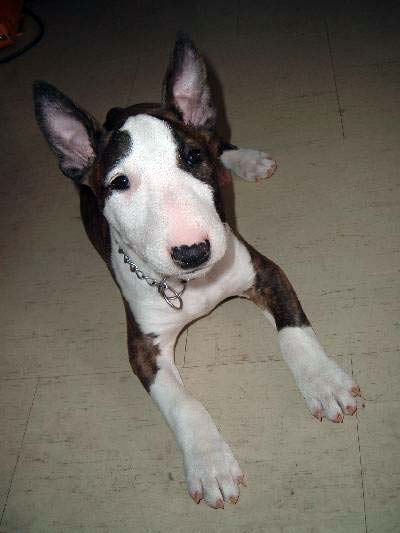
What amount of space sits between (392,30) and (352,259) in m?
1.99

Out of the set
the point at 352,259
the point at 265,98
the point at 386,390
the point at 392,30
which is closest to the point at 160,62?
the point at 265,98

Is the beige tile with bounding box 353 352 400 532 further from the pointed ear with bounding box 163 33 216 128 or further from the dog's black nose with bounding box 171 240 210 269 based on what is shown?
the pointed ear with bounding box 163 33 216 128

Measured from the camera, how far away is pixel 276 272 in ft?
7.09

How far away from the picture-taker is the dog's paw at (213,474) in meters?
1.77

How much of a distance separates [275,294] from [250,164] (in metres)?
0.96

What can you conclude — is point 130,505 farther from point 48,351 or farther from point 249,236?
point 249,236

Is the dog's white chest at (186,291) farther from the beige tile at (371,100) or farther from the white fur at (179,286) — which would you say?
the beige tile at (371,100)

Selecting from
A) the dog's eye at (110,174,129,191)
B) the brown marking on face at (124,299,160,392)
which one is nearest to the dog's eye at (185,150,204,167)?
the dog's eye at (110,174,129,191)

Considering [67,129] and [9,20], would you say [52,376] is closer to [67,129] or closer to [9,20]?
[67,129]

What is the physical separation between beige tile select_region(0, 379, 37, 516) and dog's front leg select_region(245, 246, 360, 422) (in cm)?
106

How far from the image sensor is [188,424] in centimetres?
187

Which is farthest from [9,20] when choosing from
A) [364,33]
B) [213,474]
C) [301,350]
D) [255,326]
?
[213,474]

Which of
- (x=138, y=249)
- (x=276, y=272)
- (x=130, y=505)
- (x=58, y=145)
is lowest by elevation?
(x=130, y=505)

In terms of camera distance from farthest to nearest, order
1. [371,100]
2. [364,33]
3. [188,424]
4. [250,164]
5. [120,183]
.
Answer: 1. [364,33]
2. [371,100]
3. [250,164]
4. [188,424]
5. [120,183]
